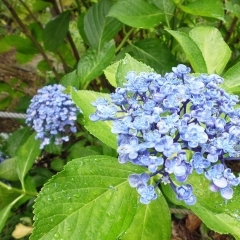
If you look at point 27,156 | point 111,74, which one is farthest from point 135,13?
point 27,156

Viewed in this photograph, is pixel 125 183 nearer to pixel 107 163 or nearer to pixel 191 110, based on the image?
pixel 107 163

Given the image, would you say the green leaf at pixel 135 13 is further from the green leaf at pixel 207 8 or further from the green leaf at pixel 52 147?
the green leaf at pixel 52 147

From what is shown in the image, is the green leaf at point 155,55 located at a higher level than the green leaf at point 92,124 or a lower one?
lower

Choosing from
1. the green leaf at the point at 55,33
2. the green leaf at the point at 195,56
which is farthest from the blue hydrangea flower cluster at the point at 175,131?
the green leaf at the point at 55,33

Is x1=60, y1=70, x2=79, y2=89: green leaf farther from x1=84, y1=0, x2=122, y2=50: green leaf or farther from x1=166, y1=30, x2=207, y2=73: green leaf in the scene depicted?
x1=166, y1=30, x2=207, y2=73: green leaf

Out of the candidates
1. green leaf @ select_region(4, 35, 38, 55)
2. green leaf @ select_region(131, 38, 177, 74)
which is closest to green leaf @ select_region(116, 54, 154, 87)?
green leaf @ select_region(131, 38, 177, 74)

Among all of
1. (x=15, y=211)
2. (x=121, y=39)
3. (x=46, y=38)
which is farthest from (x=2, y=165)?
(x=121, y=39)
